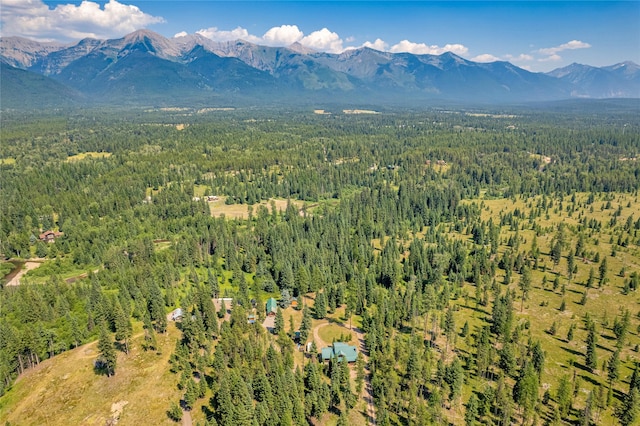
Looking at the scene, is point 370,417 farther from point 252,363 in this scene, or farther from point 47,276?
point 47,276

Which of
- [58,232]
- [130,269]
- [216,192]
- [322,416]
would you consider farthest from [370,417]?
[216,192]

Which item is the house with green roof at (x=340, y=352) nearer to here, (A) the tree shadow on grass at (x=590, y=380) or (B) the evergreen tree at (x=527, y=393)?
(B) the evergreen tree at (x=527, y=393)

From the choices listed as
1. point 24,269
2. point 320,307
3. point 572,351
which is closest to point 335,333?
point 320,307

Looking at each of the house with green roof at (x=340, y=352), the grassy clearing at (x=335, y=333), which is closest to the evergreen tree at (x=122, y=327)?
the house with green roof at (x=340, y=352)

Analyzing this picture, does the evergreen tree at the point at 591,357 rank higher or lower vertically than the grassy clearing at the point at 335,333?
higher

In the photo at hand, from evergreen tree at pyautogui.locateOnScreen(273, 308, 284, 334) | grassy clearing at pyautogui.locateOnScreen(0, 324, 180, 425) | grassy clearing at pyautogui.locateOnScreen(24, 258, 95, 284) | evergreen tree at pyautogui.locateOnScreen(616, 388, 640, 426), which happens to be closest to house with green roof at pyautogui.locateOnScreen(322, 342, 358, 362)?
evergreen tree at pyautogui.locateOnScreen(273, 308, 284, 334)

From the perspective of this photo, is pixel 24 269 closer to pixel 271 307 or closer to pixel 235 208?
pixel 235 208

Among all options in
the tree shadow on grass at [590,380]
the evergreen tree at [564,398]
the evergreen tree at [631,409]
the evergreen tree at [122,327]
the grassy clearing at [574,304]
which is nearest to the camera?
the evergreen tree at [631,409]
